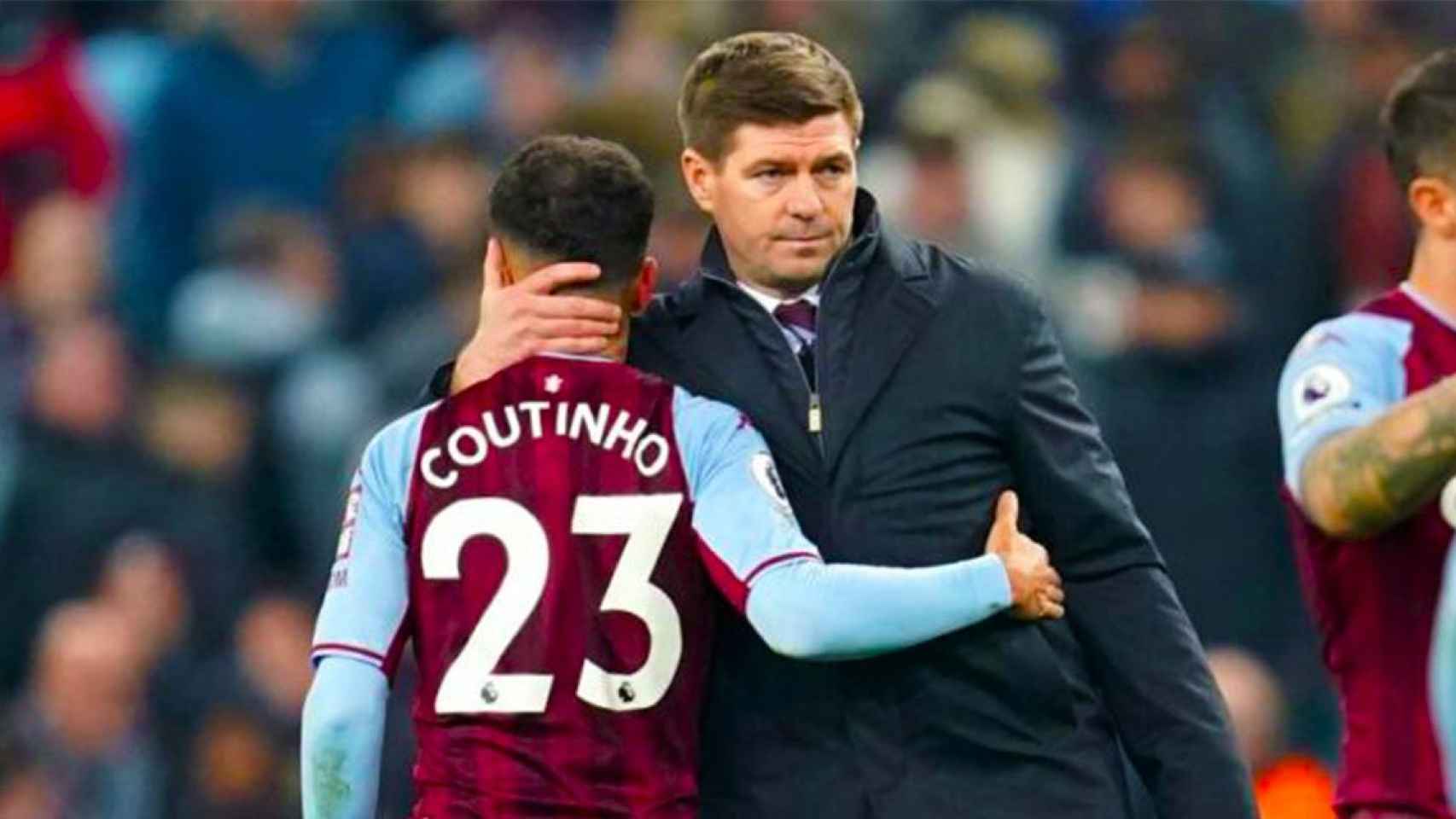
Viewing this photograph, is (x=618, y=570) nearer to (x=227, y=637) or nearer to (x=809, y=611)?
(x=809, y=611)

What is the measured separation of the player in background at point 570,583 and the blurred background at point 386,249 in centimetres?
403

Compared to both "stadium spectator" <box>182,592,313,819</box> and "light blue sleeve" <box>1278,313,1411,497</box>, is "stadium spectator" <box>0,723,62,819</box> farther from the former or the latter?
"light blue sleeve" <box>1278,313,1411,497</box>

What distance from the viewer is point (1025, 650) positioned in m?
5.64

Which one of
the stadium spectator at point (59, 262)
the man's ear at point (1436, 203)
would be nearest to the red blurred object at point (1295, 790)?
the man's ear at point (1436, 203)

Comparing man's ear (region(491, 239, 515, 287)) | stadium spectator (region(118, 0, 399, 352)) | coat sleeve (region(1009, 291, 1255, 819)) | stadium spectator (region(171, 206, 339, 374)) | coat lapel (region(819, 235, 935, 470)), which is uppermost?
stadium spectator (region(118, 0, 399, 352))

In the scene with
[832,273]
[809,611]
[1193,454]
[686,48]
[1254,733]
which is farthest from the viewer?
[686,48]

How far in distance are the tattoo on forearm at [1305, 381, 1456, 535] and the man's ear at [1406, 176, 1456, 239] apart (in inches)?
12.5

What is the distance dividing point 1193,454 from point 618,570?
453 centimetres

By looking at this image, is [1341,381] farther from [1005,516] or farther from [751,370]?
[751,370]

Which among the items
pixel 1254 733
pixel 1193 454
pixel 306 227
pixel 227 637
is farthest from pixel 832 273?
pixel 306 227

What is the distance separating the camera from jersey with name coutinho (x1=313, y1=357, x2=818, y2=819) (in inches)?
212

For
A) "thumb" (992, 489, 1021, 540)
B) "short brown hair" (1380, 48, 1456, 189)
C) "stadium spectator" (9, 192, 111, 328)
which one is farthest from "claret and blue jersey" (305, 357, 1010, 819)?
"stadium spectator" (9, 192, 111, 328)

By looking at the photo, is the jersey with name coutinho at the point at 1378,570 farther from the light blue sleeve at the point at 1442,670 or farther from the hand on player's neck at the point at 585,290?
the hand on player's neck at the point at 585,290

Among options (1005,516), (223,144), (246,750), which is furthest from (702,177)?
(223,144)
